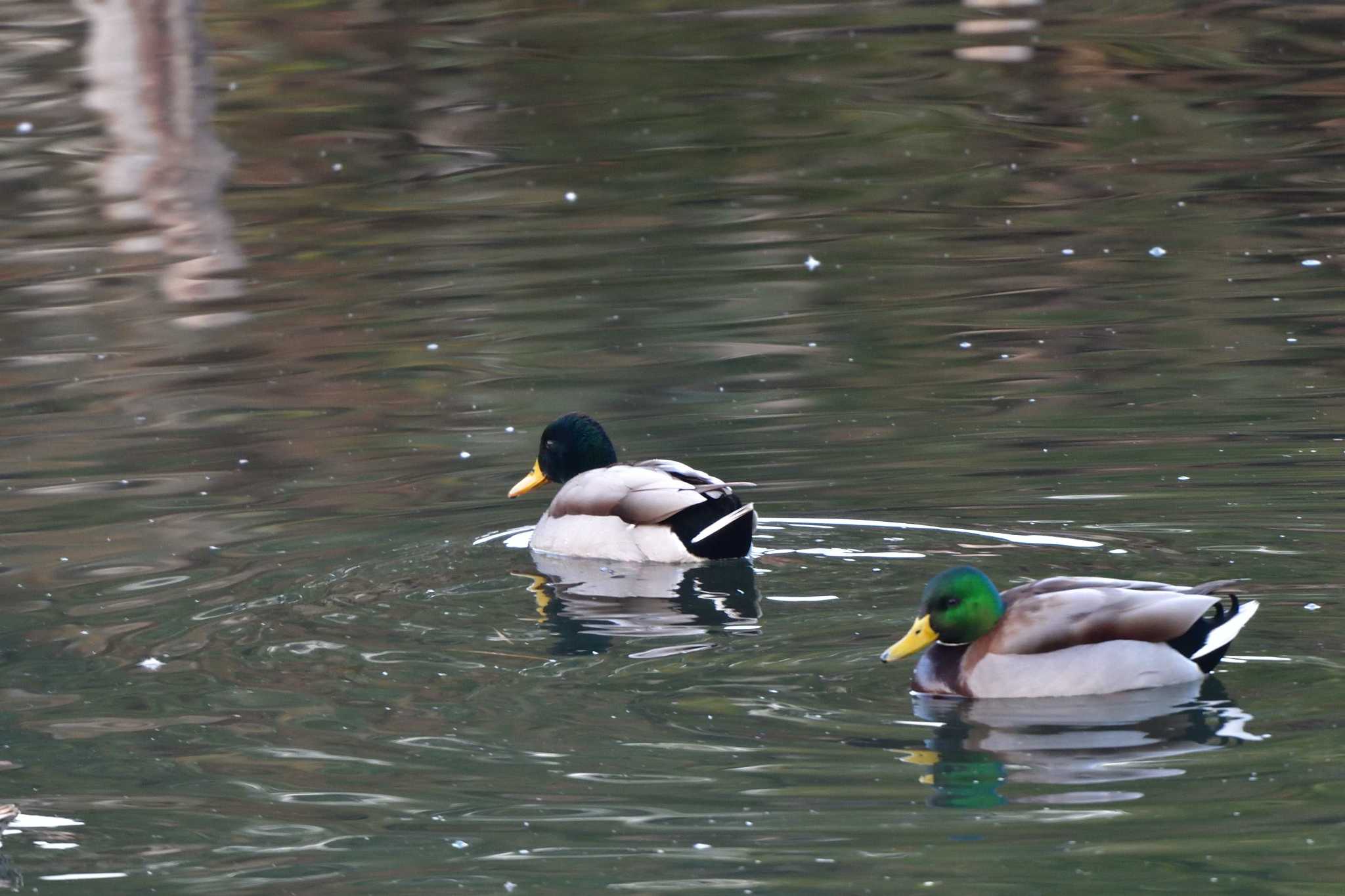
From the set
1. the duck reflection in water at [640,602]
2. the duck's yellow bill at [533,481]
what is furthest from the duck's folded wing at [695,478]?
the duck's yellow bill at [533,481]

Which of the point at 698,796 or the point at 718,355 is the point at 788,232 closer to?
the point at 718,355

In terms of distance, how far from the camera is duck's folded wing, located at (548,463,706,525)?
384 inches

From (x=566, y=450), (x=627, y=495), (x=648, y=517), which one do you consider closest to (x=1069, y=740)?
(x=648, y=517)

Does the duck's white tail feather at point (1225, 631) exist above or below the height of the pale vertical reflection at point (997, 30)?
below

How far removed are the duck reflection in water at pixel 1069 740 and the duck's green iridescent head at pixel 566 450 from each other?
3.59 m

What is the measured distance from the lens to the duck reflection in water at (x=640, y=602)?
333 inches

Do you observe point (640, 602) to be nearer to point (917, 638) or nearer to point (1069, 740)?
point (917, 638)

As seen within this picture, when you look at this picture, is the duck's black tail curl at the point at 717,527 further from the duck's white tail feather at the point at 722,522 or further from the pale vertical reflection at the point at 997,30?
the pale vertical reflection at the point at 997,30

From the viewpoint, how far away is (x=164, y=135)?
71.2ft

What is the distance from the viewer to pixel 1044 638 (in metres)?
7.44

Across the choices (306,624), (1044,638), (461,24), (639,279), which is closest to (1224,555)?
(1044,638)

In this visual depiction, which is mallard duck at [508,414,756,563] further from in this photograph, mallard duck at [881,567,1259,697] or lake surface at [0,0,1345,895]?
mallard duck at [881,567,1259,697]

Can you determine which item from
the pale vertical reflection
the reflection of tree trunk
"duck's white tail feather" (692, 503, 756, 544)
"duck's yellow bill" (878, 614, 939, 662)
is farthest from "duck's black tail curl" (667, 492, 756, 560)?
the pale vertical reflection

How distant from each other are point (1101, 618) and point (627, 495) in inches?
121
